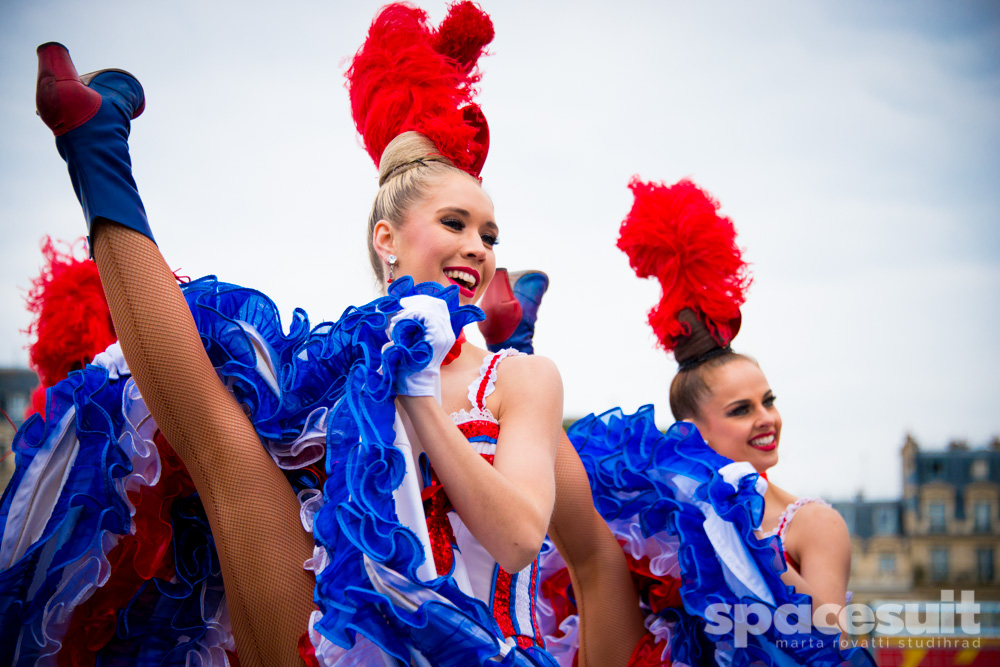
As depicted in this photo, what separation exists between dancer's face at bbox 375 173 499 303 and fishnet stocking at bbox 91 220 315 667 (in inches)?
25.8

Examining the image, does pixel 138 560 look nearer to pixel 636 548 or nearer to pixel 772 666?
pixel 636 548

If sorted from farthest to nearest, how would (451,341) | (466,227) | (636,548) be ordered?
(636,548), (466,227), (451,341)

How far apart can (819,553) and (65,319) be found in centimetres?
303

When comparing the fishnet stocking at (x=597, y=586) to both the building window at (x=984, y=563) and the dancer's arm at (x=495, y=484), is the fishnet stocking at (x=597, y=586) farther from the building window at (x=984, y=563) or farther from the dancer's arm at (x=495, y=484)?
the building window at (x=984, y=563)

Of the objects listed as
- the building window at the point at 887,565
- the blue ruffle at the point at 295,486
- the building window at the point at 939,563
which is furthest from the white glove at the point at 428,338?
the building window at the point at 939,563

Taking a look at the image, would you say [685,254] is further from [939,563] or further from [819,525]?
[939,563]

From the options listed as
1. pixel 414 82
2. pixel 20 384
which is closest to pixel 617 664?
pixel 414 82

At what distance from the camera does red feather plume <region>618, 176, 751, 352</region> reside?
3.67m

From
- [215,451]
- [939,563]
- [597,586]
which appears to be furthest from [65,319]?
[939,563]

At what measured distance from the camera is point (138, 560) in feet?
6.88

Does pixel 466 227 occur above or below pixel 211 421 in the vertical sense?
above

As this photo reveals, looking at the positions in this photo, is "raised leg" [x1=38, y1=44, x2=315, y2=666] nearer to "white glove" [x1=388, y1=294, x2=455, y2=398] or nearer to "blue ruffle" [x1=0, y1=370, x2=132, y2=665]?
"blue ruffle" [x1=0, y1=370, x2=132, y2=665]

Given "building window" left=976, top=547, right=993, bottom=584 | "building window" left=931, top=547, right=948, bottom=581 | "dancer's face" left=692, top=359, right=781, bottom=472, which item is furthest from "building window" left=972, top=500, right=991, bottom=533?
"dancer's face" left=692, top=359, right=781, bottom=472

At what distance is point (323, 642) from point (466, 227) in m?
1.18
